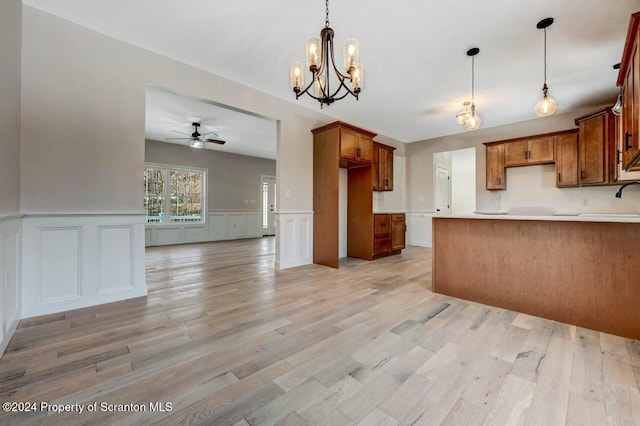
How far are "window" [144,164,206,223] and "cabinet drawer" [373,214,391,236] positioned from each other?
17.3 ft

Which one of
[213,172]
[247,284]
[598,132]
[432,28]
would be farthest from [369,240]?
[213,172]

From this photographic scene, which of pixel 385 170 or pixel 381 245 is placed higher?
pixel 385 170

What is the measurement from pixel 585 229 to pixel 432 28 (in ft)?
7.48

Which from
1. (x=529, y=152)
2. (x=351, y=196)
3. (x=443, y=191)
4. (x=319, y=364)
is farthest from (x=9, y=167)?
(x=443, y=191)

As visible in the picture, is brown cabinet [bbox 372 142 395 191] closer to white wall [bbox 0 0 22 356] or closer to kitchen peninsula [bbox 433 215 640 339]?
kitchen peninsula [bbox 433 215 640 339]

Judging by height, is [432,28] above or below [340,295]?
above

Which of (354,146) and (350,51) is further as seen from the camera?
(354,146)

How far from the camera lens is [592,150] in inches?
163

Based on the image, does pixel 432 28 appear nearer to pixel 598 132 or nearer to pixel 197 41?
pixel 197 41

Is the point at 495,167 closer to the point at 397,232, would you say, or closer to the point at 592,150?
the point at 592,150

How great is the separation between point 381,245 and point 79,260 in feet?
13.9

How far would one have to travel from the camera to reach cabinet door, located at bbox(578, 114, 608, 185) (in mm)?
4012

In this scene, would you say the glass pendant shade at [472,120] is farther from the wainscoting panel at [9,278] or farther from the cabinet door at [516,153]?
the wainscoting panel at [9,278]

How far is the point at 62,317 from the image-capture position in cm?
226
